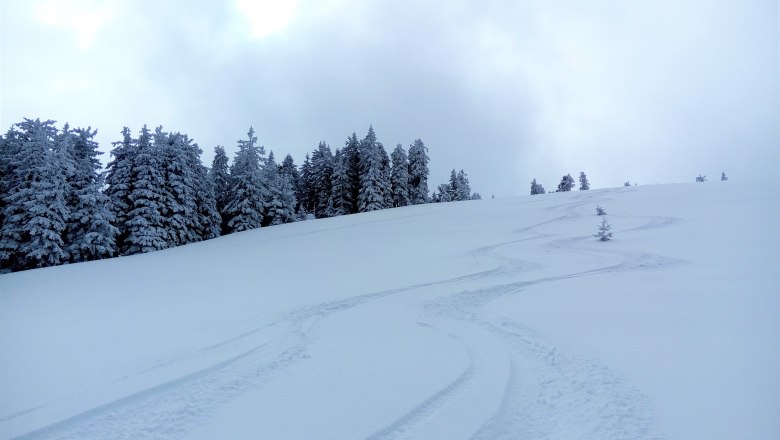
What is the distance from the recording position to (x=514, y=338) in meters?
6.11

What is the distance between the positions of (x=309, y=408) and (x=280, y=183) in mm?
41471

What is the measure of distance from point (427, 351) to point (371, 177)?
44.5 metres

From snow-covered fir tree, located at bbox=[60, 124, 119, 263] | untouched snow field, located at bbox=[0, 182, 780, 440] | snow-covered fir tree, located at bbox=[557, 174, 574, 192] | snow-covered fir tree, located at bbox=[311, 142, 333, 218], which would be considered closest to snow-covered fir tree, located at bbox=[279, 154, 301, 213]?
snow-covered fir tree, located at bbox=[311, 142, 333, 218]

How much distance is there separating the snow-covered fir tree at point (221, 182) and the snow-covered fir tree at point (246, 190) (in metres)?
1.51

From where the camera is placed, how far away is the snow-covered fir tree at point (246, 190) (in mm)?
38469

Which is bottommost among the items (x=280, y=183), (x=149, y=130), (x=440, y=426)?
(x=440, y=426)

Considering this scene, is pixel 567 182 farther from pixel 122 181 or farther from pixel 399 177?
pixel 122 181

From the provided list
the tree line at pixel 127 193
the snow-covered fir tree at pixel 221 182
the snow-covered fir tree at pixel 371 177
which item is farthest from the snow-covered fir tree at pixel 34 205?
the snow-covered fir tree at pixel 371 177

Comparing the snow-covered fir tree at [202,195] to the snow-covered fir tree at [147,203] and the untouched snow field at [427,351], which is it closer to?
the snow-covered fir tree at [147,203]

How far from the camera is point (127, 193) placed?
30.8 m

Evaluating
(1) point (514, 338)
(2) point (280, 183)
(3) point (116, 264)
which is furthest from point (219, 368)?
(2) point (280, 183)

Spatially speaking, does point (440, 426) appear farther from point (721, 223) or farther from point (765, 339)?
point (721, 223)

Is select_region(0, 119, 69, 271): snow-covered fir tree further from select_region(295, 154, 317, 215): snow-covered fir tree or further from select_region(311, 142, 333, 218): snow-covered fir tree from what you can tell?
select_region(295, 154, 317, 215): snow-covered fir tree

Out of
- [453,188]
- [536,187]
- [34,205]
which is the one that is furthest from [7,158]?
[536,187]
